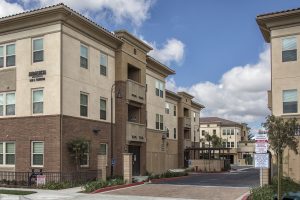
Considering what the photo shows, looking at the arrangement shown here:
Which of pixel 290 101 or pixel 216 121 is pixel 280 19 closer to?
pixel 290 101

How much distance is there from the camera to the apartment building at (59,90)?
28.6 meters

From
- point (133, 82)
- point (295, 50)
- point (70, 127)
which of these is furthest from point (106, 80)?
point (295, 50)

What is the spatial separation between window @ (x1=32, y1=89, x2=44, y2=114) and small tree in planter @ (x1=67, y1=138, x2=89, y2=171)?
293 centimetres

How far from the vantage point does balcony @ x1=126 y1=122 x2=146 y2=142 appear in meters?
36.6

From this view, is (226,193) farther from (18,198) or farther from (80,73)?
(80,73)

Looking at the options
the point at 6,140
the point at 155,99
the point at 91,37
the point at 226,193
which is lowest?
the point at 226,193

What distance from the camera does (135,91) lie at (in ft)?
125

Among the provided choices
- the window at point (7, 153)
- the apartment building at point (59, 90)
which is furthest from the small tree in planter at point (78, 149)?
the window at point (7, 153)

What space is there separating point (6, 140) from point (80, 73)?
6683 mm

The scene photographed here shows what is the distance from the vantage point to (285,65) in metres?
30.6

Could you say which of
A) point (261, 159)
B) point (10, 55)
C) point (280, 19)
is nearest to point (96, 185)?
point (261, 159)

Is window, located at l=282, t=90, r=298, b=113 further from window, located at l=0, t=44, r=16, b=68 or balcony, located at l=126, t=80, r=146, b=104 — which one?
window, located at l=0, t=44, r=16, b=68

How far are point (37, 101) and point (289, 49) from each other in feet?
56.7

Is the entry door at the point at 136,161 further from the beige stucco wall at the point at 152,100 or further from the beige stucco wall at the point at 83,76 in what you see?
the beige stucco wall at the point at 152,100
